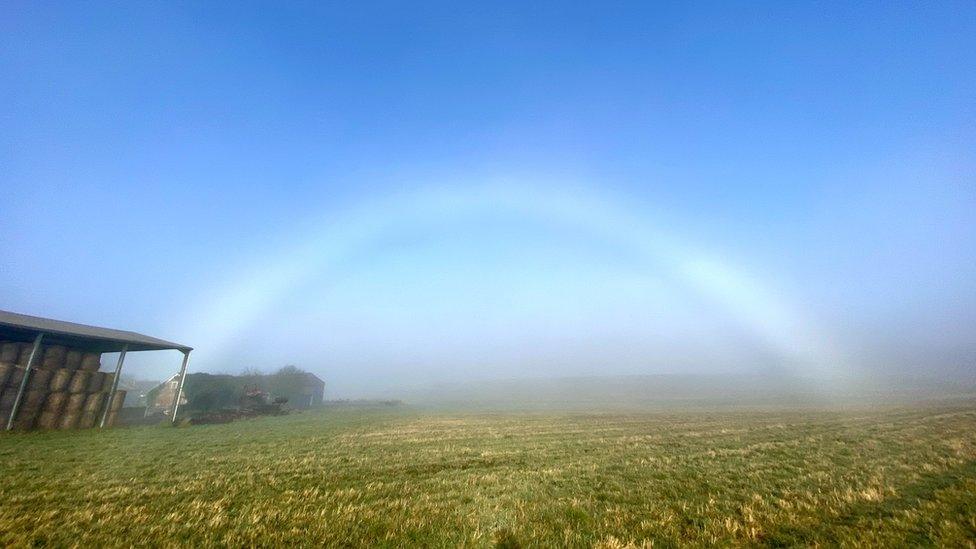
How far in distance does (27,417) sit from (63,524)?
23.9 m

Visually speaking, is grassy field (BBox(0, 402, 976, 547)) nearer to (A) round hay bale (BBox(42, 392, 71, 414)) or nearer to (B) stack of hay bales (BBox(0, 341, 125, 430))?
(B) stack of hay bales (BBox(0, 341, 125, 430))

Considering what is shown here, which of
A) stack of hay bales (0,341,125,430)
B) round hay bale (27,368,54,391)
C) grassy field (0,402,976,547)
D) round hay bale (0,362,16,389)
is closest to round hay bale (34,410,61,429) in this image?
stack of hay bales (0,341,125,430)

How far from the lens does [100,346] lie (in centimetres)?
2931

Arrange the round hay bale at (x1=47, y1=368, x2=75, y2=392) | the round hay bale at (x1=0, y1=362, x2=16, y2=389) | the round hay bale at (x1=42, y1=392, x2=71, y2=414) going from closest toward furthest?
the round hay bale at (x1=0, y1=362, x2=16, y2=389) → the round hay bale at (x1=42, y1=392, x2=71, y2=414) → the round hay bale at (x1=47, y1=368, x2=75, y2=392)

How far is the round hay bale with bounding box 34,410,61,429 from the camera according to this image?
877 inches

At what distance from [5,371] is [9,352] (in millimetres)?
1573

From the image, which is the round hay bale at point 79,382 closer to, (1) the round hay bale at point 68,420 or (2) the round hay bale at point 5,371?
(1) the round hay bale at point 68,420

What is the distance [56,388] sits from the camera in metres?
23.2

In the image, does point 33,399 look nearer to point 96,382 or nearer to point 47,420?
point 47,420

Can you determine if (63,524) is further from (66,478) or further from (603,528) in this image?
(603,528)

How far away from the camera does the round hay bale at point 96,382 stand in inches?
1000

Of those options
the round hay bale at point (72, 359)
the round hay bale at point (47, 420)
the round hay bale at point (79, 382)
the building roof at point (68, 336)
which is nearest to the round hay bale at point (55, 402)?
the round hay bale at point (47, 420)

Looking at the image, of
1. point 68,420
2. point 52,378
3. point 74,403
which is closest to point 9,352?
point 52,378

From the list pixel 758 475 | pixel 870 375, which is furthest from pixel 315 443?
pixel 870 375
